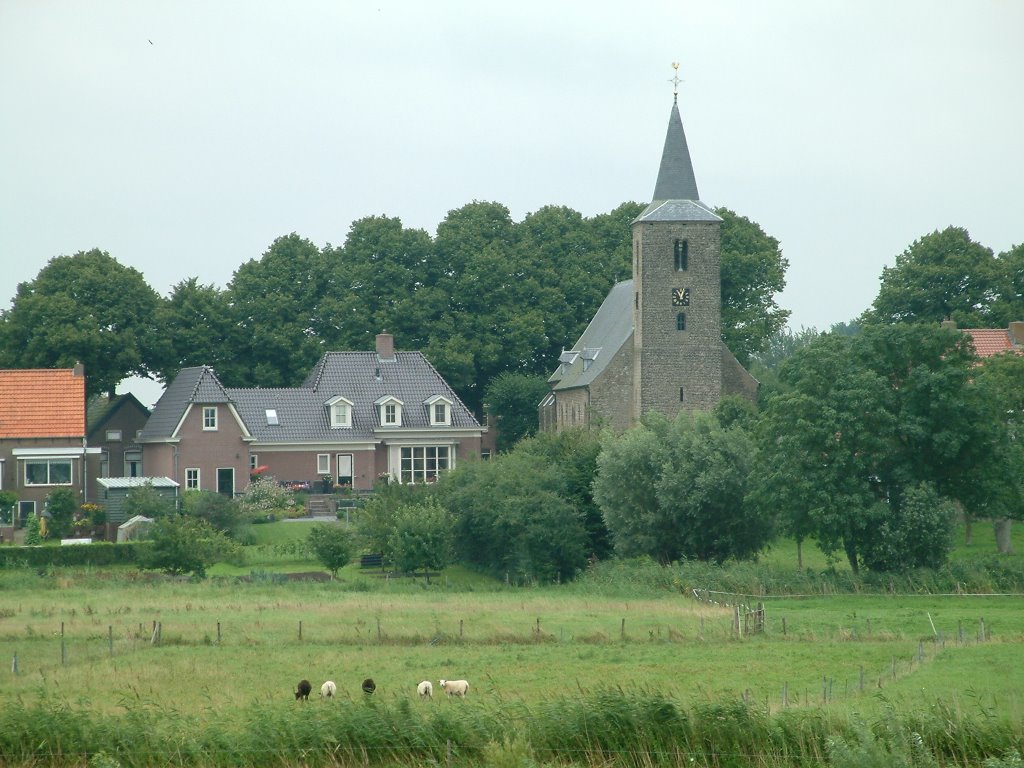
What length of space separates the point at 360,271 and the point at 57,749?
5571cm

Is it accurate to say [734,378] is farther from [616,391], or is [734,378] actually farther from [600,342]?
[600,342]

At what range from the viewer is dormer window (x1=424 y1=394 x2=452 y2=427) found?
6575 cm

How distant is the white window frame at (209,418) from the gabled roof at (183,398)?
32 centimetres

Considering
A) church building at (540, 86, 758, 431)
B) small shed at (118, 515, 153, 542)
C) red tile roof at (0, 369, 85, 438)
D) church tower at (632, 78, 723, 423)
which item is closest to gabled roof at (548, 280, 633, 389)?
church building at (540, 86, 758, 431)

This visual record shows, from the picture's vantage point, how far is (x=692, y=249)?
6594 centimetres

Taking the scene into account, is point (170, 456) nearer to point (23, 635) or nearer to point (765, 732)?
point (23, 635)

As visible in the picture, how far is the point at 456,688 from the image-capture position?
2323 cm

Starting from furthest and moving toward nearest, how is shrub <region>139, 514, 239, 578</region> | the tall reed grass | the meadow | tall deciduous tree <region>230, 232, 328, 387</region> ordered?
tall deciduous tree <region>230, 232, 328, 387</region>, shrub <region>139, 514, 239, 578</region>, the meadow, the tall reed grass

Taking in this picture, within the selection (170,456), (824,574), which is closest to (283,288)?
(170,456)

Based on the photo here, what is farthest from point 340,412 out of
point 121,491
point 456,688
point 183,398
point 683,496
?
point 456,688

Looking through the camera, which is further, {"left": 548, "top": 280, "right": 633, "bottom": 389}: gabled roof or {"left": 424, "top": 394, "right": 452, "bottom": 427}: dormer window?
{"left": 548, "top": 280, "right": 633, "bottom": 389}: gabled roof

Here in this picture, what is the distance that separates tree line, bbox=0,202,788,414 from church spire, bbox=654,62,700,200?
755cm

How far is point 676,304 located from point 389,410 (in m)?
14.1

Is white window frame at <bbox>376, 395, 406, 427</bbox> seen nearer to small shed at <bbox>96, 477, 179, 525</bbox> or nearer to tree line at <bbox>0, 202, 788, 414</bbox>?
tree line at <bbox>0, 202, 788, 414</bbox>
